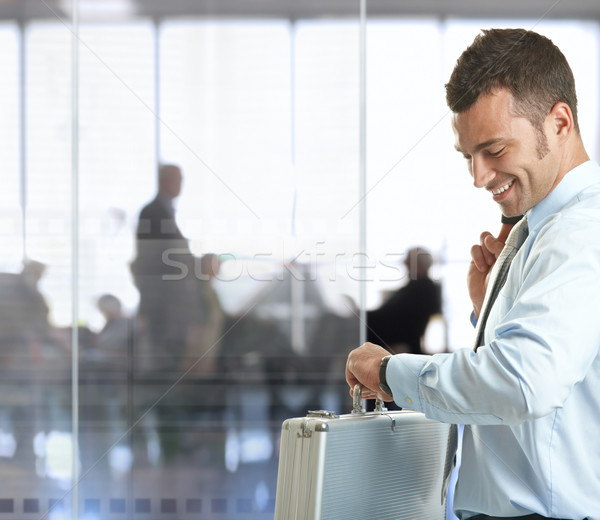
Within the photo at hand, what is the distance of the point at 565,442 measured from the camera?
822 millimetres

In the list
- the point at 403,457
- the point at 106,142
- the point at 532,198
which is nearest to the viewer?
the point at 532,198

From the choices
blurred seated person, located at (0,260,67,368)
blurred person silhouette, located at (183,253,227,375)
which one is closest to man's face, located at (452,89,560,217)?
blurred person silhouette, located at (183,253,227,375)

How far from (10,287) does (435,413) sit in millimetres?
2307

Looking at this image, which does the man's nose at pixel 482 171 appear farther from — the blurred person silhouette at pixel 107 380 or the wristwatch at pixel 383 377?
the blurred person silhouette at pixel 107 380

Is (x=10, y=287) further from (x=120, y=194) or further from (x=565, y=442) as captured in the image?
(x=565, y=442)

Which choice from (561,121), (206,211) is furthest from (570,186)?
(206,211)

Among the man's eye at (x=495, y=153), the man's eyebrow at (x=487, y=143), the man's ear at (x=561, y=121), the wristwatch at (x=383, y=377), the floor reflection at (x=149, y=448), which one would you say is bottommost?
the floor reflection at (x=149, y=448)

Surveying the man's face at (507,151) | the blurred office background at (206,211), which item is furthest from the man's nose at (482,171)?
the blurred office background at (206,211)

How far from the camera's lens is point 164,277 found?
8.90 ft

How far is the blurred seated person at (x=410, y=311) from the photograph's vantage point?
2.81 m

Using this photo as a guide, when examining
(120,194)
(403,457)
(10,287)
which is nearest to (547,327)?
(403,457)

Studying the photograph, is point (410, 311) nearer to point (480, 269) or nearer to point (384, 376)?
point (480, 269)

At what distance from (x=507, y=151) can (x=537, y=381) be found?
1.04 feet

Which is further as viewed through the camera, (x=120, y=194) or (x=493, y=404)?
(x=120, y=194)
